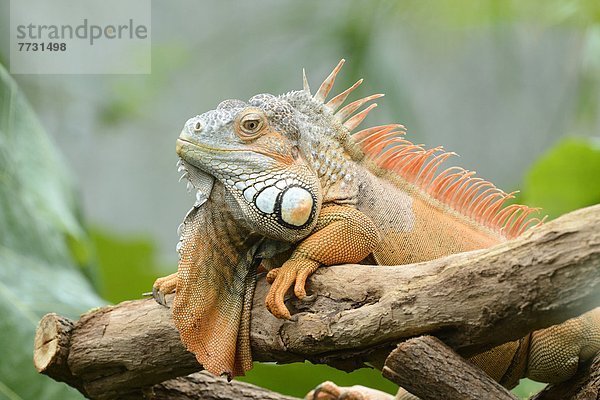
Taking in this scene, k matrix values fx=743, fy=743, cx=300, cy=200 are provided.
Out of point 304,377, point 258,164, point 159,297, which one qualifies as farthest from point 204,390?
point 304,377

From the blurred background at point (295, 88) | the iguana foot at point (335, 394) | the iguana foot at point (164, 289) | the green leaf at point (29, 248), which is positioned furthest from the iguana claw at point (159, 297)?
the blurred background at point (295, 88)

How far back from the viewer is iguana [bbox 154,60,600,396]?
7.99 ft

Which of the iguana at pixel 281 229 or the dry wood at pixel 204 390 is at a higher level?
the iguana at pixel 281 229

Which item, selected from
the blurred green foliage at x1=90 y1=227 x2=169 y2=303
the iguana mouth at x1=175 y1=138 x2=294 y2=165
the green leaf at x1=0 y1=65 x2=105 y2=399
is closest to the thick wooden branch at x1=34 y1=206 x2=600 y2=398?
the iguana mouth at x1=175 y1=138 x2=294 y2=165

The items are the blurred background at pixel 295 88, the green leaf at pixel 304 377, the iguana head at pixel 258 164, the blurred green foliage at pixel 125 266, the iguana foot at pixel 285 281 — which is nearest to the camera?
the iguana foot at pixel 285 281

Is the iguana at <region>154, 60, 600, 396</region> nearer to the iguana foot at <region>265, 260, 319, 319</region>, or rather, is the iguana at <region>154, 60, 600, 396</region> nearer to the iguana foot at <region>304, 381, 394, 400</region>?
the iguana foot at <region>265, 260, 319, 319</region>

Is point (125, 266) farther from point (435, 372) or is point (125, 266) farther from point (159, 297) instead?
point (435, 372)

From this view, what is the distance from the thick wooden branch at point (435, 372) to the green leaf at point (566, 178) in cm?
201

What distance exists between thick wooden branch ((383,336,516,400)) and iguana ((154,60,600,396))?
1.35 feet

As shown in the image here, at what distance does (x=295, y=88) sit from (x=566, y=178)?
3.27m

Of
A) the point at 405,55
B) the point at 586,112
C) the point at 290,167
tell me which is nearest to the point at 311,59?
the point at 405,55

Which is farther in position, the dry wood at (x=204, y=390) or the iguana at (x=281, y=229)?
the dry wood at (x=204, y=390)

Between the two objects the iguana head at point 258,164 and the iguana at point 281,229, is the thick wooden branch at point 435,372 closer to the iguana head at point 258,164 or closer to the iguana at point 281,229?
the iguana at point 281,229

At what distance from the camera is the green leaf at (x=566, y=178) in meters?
3.76
